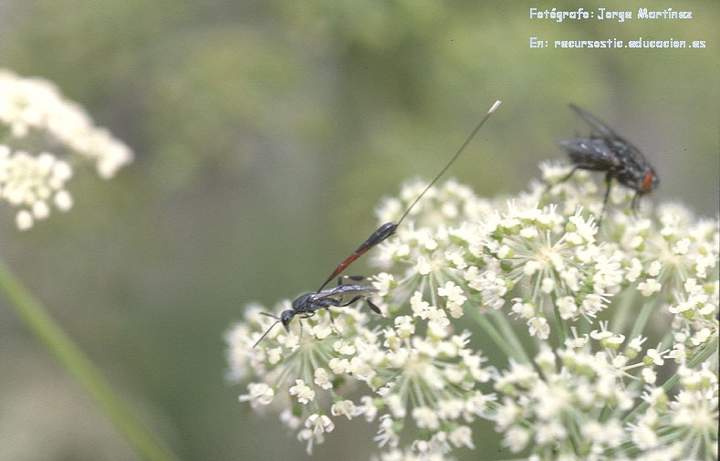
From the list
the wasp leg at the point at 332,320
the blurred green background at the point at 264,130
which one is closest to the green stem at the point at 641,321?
the wasp leg at the point at 332,320

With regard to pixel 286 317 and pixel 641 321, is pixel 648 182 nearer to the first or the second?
pixel 641 321

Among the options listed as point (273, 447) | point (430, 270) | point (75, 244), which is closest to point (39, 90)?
point (75, 244)

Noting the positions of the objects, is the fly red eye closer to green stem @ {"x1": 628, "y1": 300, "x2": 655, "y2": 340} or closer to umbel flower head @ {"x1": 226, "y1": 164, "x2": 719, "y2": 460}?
umbel flower head @ {"x1": 226, "y1": 164, "x2": 719, "y2": 460}

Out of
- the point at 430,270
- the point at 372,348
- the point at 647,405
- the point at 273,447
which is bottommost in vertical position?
the point at 647,405

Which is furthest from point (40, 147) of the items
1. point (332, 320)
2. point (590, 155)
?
point (590, 155)

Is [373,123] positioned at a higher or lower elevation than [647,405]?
higher

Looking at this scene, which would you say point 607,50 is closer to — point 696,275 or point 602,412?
point 696,275
